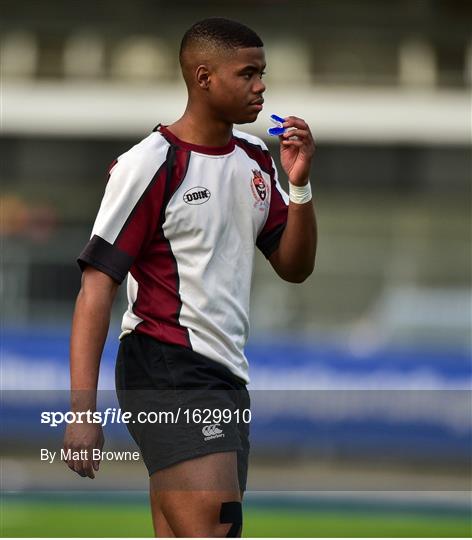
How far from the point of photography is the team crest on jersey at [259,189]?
4.05m

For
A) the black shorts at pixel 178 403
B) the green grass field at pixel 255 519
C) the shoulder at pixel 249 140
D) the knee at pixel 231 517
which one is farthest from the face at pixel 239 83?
the green grass field at pixel 255 519

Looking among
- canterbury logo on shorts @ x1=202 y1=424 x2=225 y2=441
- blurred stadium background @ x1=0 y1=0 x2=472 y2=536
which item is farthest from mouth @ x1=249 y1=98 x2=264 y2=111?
blurred stadium background @ x1=0 y1=0 x2=472 y2=536

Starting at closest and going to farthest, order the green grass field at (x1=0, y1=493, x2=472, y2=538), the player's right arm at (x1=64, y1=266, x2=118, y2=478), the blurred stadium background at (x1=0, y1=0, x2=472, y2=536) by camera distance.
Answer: the player's right arm at (x1=64, y1=266, x2=118, y2=478) < the green grass field at (x1=0, y1=493, x2=472, y2=538) < the blurred stadium background at (x1=0, y1=0, x2=472, y2=536)

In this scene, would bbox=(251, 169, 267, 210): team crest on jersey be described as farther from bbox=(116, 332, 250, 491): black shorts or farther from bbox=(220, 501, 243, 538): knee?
bbox=(220, 501, 243, 538): knee

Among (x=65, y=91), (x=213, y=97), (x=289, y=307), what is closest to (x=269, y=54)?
(x=65, y=91)

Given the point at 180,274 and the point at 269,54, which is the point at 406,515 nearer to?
the point at 180,274

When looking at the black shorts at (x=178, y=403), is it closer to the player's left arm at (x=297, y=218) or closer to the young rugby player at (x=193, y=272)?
the young rugby player at (x=193, y=272)

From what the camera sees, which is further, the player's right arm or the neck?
the neck

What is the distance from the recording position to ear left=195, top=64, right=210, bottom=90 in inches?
155

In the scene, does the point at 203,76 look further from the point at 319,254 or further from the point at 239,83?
the point at 319,254

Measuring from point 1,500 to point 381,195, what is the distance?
1294 cm

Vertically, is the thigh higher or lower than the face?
lower

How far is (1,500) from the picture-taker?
416 inches

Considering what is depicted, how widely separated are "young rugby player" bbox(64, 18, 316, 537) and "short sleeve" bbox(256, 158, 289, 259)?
3.1 inches
